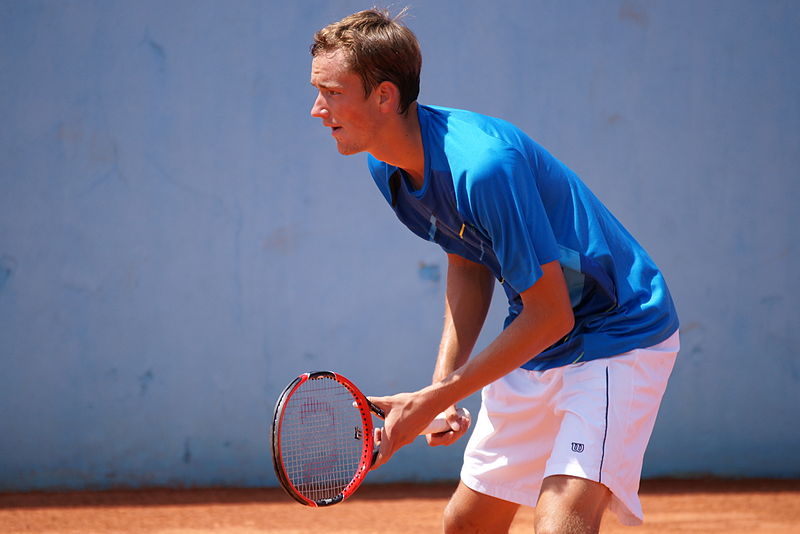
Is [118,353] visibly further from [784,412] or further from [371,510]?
[784,412]

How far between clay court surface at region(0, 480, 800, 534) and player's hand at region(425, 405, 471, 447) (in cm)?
196

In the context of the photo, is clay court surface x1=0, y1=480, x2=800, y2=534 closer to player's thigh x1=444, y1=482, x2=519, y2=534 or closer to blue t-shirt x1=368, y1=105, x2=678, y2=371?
player's thigh x1=444, y1=482, x2=519, y2=534

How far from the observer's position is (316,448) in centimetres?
258

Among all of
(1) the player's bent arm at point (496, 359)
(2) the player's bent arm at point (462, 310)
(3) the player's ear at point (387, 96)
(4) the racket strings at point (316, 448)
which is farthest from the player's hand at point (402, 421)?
(3) the player's ear at point (387, 96)

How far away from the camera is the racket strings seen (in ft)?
7.95

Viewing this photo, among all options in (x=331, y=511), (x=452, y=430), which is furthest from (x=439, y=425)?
(x=331, y=511)

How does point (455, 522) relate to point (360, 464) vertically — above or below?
below

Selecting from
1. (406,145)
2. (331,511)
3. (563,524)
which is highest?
(406,145)

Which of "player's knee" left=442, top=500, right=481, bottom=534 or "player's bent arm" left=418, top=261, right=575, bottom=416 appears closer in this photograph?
"player's bent arm" left=418, top=261, right=575, bottom=416

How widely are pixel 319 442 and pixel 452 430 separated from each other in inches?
14.7

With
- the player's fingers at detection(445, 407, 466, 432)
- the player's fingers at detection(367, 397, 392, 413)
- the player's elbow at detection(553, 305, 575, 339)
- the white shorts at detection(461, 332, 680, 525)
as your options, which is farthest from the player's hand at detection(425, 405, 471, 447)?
the player's elbow at detection(553, 305, 575, 339)

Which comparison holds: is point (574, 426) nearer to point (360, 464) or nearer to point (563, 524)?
point (563, 524)

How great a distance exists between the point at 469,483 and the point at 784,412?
11.9ft

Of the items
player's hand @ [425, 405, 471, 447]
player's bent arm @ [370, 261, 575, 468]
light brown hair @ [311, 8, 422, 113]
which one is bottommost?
player's hand @ [425, 405, 471, 447]
